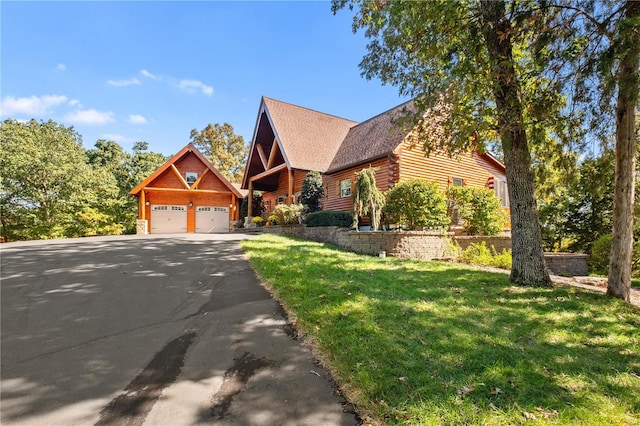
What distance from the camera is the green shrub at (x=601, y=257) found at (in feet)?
38.8

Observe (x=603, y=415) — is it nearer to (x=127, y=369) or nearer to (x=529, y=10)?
(x=127, y=369)

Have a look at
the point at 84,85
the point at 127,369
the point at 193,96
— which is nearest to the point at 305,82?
the point at 193,96

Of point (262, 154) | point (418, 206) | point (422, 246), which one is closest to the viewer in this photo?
point (422, 246)

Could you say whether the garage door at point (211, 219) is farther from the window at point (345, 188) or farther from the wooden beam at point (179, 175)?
the window at point (345, 188)

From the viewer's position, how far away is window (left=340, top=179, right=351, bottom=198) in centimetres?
1573

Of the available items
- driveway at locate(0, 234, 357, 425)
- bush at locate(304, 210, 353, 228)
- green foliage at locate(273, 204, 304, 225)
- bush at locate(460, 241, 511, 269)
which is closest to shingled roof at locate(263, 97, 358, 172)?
green foliage at locate(273, 204, 304, 225)

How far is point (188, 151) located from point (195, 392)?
21.8 m

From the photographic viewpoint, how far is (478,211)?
1160 centimetres

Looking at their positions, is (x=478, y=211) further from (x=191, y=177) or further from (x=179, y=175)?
(x=191, y=177)

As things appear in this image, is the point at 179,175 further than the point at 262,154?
Yes

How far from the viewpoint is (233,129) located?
126ft

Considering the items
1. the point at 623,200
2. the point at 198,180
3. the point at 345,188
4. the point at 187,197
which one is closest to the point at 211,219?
the point at 187,197

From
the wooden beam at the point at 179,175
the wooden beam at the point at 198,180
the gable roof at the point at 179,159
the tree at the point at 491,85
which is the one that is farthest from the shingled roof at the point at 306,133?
the tree at the point at 491,85

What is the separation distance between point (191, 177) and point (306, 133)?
981 cm
